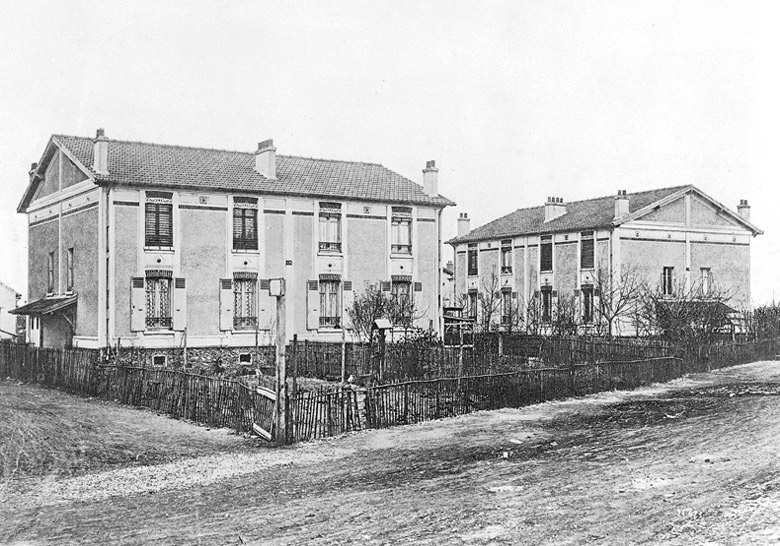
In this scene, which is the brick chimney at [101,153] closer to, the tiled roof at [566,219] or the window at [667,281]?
the tiled roof at [566,219]

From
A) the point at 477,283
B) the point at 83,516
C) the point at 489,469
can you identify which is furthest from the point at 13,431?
the point at 477,283

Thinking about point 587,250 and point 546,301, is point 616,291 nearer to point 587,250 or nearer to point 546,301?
point 587,250

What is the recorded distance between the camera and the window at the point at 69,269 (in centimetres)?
2998

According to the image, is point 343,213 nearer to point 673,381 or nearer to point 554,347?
point 554,347

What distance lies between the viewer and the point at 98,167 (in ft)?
88.9

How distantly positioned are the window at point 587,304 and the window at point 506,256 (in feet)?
19.7

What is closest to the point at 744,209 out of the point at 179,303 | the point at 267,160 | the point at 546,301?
the point at 546,301

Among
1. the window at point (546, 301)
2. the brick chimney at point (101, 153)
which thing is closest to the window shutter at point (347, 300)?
the brick chimney at point (101, 153)

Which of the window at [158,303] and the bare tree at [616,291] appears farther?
the bare tree at [616,291]

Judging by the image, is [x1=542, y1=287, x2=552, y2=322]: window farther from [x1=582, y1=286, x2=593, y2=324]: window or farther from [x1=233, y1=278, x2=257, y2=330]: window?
[x1=233, y1=278, x2=257, y2=330]: window

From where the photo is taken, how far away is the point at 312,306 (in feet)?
99.1

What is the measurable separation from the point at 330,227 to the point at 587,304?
1569 centimetres

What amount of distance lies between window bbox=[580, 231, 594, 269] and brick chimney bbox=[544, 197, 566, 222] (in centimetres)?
379

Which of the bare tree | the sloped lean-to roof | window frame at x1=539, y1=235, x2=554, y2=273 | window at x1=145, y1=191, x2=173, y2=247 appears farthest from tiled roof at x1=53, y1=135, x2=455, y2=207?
window frame at x1=539, y1=235, x2=554, y2=273
